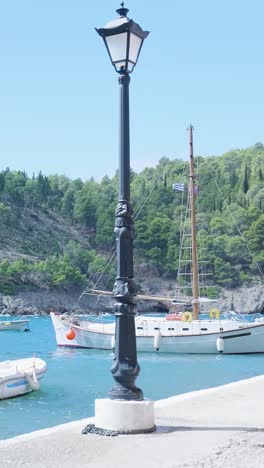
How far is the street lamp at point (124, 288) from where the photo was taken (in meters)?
9.15

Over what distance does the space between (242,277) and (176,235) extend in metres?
17.6

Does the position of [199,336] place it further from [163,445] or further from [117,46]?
[163,445]

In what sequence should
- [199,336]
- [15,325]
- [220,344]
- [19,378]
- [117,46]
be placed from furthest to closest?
[15,325], [199,336], [220,344], [19,378], [117,46]

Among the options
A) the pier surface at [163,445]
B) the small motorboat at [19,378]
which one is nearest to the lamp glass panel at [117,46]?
the pier surface at [163,445]

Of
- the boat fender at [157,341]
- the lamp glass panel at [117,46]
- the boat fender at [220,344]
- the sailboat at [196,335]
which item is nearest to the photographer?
the lamp glass panel at [117,46]

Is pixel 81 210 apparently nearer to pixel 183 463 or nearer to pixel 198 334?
pixel 198 334

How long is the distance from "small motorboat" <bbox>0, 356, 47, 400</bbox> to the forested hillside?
4566 inches

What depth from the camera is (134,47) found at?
9.73 m

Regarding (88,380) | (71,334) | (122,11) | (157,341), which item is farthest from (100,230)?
(122,11)

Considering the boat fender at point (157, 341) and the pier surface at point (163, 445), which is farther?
the boat fender at point (157, 341)

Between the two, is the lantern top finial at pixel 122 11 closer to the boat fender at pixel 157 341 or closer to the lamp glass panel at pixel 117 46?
the lamp glass panel at pixel 117 46

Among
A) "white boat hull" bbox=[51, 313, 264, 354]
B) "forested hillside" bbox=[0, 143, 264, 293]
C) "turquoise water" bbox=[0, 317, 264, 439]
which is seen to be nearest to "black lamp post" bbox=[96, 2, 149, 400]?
"turquoise water" bbox=[0, 317, 264, 439]

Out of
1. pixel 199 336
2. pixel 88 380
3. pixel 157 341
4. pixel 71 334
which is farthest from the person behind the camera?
pixel 71 334

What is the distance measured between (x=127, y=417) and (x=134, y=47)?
497 centimetres
